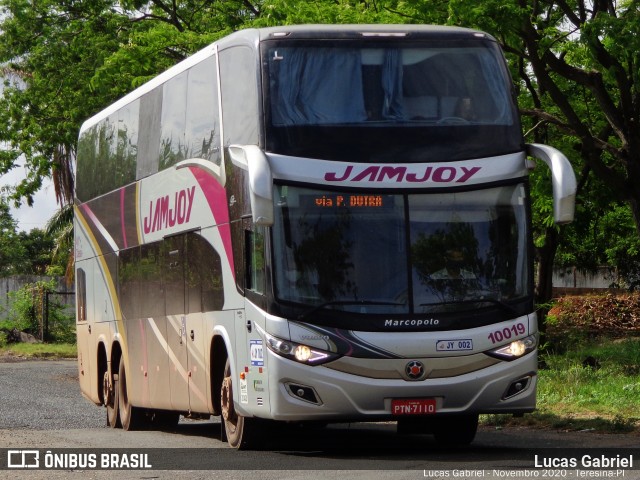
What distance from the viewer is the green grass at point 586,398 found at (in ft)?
51.8

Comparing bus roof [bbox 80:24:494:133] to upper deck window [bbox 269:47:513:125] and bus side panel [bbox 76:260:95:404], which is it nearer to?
upper deck window [bbox 269:47:513:125]

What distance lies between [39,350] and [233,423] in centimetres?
2783

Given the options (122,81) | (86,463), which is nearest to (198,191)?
(86,463)

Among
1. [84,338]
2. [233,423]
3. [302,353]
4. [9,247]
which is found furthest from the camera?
[9,247]

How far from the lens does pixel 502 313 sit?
12.5m

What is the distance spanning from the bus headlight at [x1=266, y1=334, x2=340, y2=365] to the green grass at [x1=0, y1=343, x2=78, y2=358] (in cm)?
2892

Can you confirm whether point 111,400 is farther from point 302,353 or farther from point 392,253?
point 392,253

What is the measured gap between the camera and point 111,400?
19.9m

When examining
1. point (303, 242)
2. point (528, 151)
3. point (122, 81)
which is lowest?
point (303, 242)

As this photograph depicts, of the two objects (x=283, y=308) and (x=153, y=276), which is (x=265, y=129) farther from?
(x=153, y=276)

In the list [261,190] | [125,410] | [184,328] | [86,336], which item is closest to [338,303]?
[261,190]

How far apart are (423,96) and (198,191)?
10.4 ft

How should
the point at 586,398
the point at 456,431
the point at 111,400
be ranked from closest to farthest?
the point at 456,431 < the point at 586,398 < the point at 111,400

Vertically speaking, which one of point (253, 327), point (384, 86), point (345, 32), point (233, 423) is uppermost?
point (345, 32)
